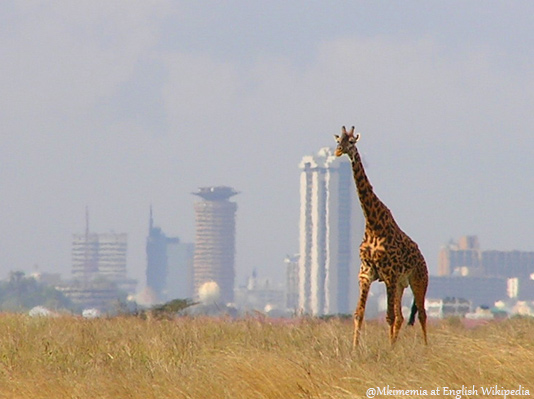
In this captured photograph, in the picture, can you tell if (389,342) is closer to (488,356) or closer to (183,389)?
(488,356)

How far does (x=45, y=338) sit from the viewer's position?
18.5m

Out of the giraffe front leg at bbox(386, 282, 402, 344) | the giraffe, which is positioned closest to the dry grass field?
the giraffe front leg at bbox(386, 282, 402, 344)

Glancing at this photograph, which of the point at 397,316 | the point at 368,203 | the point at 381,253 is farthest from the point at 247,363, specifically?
the point at 368,203

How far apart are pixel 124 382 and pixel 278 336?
5791 mm

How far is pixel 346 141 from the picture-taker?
17562 millimetres

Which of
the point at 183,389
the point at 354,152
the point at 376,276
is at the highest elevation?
the point at 354,152

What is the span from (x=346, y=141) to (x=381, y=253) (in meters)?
1.45

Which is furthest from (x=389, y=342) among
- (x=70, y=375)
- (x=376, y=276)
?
(x=70, y=375)

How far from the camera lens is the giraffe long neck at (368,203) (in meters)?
17.6

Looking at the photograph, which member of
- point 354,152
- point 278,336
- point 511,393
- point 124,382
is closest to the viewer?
point 511,393

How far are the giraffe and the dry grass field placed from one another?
0.40 meters

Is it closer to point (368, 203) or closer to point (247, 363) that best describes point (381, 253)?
point (368, 203)

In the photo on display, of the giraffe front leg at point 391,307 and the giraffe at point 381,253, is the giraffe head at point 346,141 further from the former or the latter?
the giraffe front leg at point 391,307

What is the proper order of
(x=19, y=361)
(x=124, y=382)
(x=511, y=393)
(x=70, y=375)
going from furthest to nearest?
(x=19, y=361), (x=70, y=375), (x=124, y=382), (x=511, y=393)
